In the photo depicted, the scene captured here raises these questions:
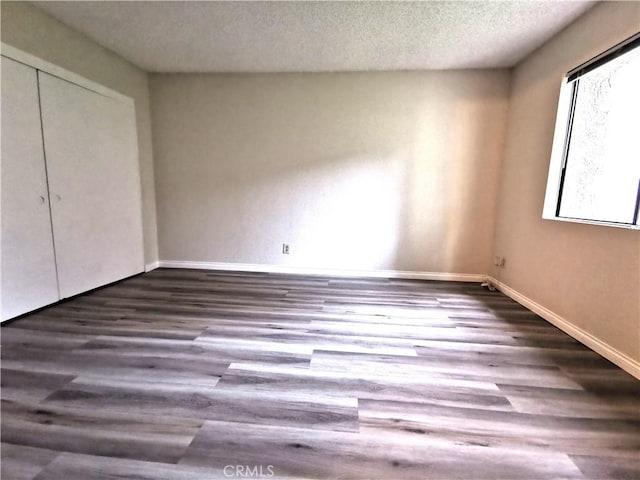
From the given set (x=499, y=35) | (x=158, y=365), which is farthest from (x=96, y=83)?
(x=499, y=35)

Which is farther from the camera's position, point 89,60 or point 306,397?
point 89,60

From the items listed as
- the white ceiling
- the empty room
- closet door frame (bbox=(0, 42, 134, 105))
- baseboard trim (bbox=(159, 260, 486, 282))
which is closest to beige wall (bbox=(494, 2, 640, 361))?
the empty room

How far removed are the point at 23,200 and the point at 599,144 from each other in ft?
15.3

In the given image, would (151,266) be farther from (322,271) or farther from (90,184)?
(322,271)

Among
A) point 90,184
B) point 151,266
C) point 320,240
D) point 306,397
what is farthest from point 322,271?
point 90,184

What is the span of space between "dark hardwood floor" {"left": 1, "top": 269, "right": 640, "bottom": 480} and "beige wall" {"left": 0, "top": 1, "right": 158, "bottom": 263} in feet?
5.62

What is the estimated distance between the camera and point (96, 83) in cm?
300

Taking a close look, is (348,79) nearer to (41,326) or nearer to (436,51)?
(436,51)

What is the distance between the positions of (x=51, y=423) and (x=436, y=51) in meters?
4.06

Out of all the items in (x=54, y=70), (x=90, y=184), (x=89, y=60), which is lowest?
(x=90, y=184)

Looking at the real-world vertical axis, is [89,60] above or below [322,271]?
above

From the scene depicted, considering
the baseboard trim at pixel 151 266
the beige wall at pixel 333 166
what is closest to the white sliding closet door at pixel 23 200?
the baseboard trim at pixel 151 266

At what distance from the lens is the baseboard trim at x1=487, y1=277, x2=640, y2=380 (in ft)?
5.81

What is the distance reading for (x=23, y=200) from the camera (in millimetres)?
2363
